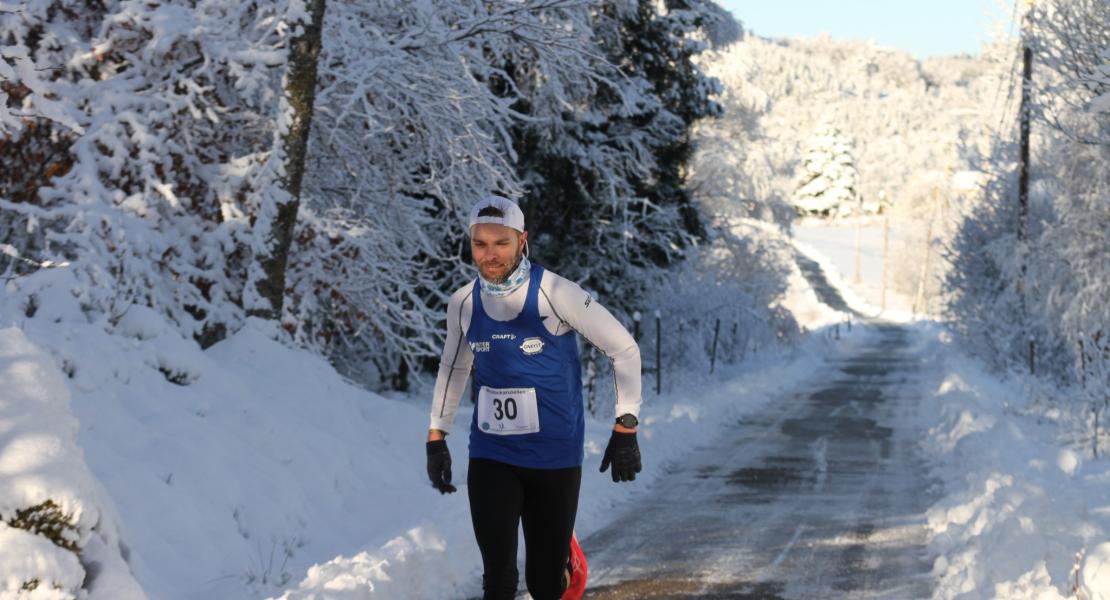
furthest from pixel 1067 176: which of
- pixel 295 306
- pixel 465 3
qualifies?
pixel 295 306

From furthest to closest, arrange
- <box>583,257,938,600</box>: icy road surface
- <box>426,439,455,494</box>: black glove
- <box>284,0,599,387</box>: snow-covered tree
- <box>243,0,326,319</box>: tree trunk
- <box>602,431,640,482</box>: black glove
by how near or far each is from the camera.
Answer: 1. <box>284,0,599,387</box>: snow-covered tree
2. <box>243,0,326,319</box>: tree trunk
3. <box>583,257,938,600</box>: icy road surface
4. <box>426,439,455,494</box>: black glove
5. <box>602,431,640,482</box>: black glove

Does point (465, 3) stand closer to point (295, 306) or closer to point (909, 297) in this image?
point (295, 306)

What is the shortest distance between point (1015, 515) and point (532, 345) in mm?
5005

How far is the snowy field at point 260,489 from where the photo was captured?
5.57 meters

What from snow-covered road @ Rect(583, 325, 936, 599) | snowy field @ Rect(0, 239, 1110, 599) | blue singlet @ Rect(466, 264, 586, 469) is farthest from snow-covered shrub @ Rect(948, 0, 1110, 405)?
blue singlet @ Rect(466, 264, 586, 469)

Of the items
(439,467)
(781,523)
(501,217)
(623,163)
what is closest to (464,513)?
(781,523)

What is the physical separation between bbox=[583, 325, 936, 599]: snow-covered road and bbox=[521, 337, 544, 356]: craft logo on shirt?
2747 mm

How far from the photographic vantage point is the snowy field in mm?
5566

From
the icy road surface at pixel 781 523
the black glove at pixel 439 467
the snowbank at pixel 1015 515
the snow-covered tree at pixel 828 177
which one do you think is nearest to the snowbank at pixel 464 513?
the icy road surface at pixel 781 523

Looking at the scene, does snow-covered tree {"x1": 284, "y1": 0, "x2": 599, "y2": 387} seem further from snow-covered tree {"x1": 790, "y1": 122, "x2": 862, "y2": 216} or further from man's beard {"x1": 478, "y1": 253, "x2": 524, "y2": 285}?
snow-covered tree {"x1": 790, "y1": 122, "x2": 862, "y2": 216}

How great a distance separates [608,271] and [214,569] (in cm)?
1676

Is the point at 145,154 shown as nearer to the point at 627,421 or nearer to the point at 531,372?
the point at 531,372

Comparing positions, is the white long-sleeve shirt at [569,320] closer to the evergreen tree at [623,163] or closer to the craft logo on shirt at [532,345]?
the craft logo on shirt at [532,345]

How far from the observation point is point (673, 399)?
24109 millimetres
